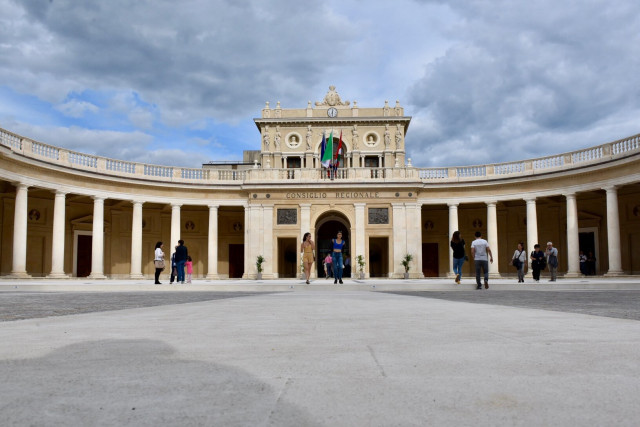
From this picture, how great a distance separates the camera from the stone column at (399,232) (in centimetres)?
3703

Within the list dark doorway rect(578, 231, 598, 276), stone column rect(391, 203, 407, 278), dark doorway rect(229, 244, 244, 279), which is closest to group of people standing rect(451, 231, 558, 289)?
stone column rect(391, 203, 407, 278)

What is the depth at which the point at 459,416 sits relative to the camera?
2.07 metres

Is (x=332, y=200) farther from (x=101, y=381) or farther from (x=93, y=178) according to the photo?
(x=101, y=381)

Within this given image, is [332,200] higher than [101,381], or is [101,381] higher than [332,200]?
[332,200]

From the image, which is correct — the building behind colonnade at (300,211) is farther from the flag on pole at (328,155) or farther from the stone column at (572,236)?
the flag on pole at (328,155)

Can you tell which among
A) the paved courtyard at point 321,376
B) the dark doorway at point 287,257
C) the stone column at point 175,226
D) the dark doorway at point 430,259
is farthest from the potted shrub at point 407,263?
the paved courtyard at point 321,376

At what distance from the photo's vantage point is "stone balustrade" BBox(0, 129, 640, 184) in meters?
31.4

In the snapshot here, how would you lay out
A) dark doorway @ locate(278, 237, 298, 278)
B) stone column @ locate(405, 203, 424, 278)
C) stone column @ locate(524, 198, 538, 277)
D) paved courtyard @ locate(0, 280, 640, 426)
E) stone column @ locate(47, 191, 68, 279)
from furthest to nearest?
dark doorway @ locate(278, 237, 298, 278) → stone column @ locate(405, 203, 424, 278) → stone column @ locate(524, 198, 538, 277) → stone column @ locate(47, 191, 68, 279) → paved courtyard @ locate(0, 280, 640, 426)

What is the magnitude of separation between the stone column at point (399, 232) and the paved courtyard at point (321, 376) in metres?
32.0

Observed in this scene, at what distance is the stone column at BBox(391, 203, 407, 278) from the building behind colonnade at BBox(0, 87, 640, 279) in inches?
3.0

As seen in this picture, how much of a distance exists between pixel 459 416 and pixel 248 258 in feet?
118

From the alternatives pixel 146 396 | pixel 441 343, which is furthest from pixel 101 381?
pixel 441 343

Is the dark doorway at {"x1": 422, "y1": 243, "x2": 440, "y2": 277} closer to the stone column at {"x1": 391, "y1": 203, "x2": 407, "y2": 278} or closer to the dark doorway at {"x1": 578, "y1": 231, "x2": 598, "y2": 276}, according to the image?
the stone column at {"x1": 391, "y1": 203, "x2": 407, "y2": 278}

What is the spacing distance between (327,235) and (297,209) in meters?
5.91
